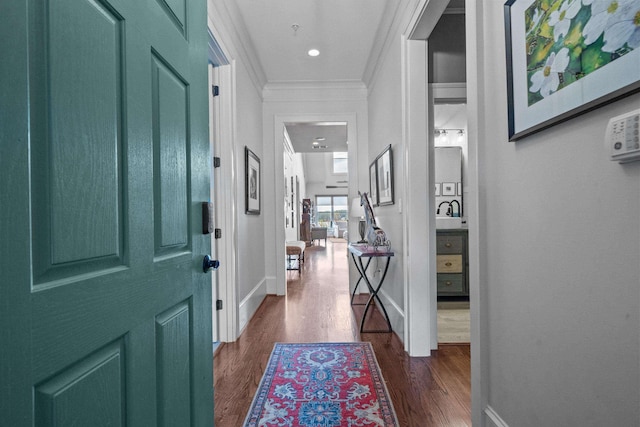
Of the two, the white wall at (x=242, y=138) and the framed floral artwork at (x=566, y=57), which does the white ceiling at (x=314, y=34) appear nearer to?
the white wall at (x=242, y=138)

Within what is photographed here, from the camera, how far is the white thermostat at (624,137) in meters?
0.74

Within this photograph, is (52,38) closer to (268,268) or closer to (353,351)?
(353,351)

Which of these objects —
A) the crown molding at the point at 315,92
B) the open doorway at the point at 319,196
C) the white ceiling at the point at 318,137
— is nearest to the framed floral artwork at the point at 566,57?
the crown molding at the point at 315,92

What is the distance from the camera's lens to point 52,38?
616mm

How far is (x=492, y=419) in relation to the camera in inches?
54.4

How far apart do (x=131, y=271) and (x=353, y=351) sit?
6.81 ft

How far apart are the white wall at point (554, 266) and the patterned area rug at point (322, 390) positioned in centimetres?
66

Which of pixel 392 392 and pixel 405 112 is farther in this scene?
pixel 405 112

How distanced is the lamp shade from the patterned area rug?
188cm

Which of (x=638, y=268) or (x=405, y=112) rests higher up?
(x=405, y=112)

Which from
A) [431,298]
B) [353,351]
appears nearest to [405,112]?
[431,298]

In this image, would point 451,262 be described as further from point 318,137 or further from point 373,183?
point 318,137

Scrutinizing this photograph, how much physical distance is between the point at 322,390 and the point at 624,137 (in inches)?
73.1

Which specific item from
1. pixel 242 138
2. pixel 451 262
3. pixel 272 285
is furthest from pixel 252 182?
pixel 451 262
